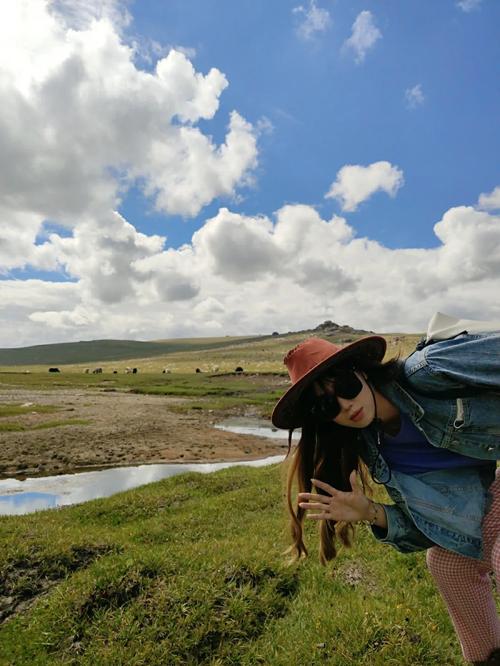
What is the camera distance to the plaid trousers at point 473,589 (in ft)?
12.8

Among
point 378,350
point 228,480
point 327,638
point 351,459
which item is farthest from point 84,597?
point 228,480

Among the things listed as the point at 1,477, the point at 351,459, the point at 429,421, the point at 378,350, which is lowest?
the point at 1,477

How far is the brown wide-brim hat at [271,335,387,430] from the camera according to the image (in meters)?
3.99

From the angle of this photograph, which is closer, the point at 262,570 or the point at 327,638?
the point at 327,638

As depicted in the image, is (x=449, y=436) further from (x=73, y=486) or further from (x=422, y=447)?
(x=73, y=486)

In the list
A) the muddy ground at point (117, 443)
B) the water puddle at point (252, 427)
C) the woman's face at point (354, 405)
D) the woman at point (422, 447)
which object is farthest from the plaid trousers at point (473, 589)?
the water puddle at point (252, 427)

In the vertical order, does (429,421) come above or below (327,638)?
above

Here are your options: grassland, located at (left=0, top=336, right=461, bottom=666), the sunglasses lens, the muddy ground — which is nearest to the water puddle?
the muddy ground

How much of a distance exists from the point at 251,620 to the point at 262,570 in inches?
38.1

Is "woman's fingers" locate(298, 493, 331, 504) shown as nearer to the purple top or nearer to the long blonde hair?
the long blonde hair

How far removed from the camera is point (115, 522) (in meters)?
11.4

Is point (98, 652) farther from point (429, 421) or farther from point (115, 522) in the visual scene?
point (115, 522)

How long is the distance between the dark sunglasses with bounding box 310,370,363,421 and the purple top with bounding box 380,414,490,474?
1.91 ft

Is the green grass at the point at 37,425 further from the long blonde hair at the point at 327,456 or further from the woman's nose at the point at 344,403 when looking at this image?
the woman's nose at the point at 344,403
